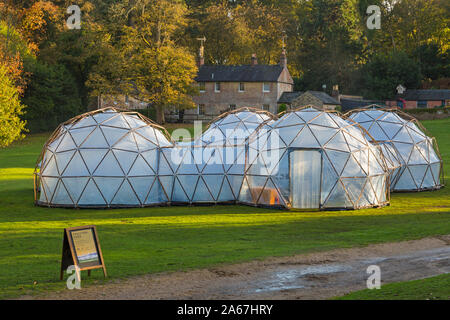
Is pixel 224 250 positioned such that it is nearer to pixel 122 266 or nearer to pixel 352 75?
pixel 122 266

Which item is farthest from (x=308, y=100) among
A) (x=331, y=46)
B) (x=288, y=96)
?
(x=331, y=46)

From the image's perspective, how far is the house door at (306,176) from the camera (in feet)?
88.4

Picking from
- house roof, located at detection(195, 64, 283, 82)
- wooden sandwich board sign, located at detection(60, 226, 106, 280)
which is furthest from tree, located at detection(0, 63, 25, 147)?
house roof, located at detection(195, 64, 283, 82)

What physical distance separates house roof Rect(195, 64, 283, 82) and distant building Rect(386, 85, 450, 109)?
1597 centimetres

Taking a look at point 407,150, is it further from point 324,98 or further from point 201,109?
point 201,109

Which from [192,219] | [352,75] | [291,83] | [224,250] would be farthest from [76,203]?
[352,75]

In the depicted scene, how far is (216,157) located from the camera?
29.5 m

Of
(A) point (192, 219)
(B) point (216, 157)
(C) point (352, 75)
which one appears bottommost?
(A) point (192, 219)

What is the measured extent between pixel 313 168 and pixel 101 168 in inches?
366

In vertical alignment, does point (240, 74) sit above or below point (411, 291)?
above

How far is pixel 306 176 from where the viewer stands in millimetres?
27000

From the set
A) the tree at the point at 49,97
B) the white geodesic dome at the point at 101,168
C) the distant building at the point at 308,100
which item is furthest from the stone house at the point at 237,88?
the white geodesic dome at the point at 101,168

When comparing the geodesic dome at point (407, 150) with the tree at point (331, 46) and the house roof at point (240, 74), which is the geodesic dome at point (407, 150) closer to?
the house roof at point (240, 74)

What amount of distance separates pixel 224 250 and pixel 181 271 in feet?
9.22
